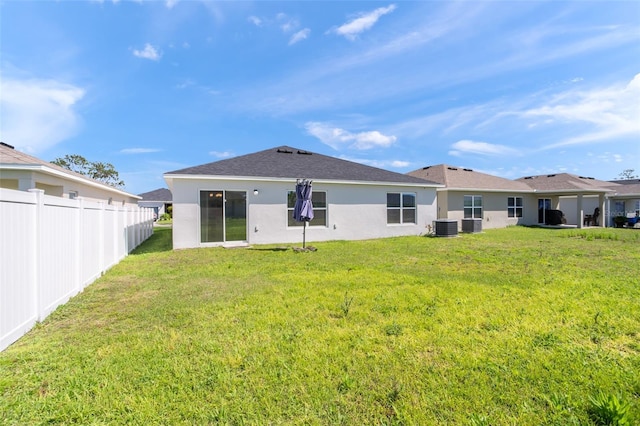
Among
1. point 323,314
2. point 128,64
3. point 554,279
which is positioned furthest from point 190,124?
point 554,279

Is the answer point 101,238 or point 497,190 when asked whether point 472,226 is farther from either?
point 101,238

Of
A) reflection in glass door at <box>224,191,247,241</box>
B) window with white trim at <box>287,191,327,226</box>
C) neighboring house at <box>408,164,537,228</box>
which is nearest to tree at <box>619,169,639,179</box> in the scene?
neighboring house at <box>408,164,537,228</box>

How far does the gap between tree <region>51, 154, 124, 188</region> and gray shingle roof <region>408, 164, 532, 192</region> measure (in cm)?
4845

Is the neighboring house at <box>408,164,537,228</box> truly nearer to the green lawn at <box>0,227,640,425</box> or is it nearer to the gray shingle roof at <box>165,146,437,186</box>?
the gray shingle roof at <box>165,146,437,186</box>

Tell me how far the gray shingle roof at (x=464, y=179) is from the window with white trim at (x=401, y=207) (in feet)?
14.0

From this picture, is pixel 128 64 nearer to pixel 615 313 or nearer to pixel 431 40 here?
pixel 431 40

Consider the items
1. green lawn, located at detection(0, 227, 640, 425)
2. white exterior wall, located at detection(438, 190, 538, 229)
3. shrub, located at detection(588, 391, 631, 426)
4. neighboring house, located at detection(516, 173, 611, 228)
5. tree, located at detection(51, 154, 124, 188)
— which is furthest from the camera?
tree, located at detection(51, 154, 124, 188)

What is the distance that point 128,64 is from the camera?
12.4 meters

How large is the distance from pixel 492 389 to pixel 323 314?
2270 mm

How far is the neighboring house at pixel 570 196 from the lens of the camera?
20359 mm

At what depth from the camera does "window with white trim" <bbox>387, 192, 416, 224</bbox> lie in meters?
15.5

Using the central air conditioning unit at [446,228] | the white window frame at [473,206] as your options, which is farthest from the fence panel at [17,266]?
the white window frame at [473,206]

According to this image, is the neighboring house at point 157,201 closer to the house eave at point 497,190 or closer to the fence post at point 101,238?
the fence post at point 101,238

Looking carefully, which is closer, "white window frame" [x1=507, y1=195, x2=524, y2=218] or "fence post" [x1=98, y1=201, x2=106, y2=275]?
"fence post" [x1=98, y1=201, x2=106, y2=275]
